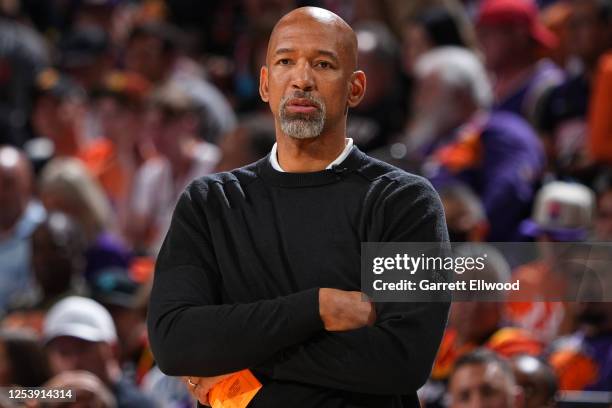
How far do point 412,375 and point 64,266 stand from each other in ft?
14.7

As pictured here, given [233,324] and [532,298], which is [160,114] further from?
[233,324]

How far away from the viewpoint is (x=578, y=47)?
302 inches

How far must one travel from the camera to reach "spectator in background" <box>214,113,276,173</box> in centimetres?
698

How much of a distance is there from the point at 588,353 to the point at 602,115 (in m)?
1.89

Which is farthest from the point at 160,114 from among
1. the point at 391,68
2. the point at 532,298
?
the point at 532,298

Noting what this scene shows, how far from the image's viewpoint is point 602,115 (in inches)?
278

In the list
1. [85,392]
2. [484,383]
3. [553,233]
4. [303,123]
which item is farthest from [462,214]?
[303,123]

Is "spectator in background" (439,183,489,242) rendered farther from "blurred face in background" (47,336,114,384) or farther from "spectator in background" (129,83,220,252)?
"spectator in background" (129,83,220,252)

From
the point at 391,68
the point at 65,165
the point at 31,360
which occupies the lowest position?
the point at 31,360

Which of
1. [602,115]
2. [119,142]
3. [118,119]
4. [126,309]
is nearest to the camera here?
[126,309]

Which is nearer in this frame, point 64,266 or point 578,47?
point 64,266

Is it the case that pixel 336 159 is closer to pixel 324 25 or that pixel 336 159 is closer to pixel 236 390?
pixel 324 25

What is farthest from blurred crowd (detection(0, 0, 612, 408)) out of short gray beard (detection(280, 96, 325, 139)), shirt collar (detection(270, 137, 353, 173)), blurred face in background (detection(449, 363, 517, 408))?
short gray beard (detection(280, 96, 325, 139))

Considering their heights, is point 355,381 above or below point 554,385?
above
